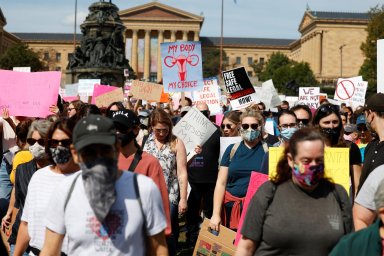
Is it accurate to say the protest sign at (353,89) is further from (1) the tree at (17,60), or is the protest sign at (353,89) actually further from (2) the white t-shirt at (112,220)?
(1) the tree at (17,60)

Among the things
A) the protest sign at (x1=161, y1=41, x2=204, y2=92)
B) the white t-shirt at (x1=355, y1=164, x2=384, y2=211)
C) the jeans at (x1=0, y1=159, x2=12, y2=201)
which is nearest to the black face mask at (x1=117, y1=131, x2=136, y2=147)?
the white t-shirt at (x1=355, y1=164, x2=384, y2=211)

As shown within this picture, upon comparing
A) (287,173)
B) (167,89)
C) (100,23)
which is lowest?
(287,173)

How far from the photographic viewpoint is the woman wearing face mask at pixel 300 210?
144 inches

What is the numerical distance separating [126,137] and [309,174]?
1766 millimetres

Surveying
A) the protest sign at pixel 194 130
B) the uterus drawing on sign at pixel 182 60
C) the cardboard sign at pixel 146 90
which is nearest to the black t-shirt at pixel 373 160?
the protest sign at pixel 194 130

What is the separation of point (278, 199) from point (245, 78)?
8.92 metres

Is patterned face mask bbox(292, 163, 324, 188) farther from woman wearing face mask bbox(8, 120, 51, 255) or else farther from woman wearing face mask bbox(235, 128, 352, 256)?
woman wearing face mask bbox(8, 120, 51, 255)

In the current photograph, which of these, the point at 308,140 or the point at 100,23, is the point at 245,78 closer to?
the point at 308,140

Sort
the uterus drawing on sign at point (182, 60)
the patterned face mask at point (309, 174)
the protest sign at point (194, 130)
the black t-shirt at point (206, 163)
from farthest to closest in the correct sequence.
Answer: the uterus drawing on sign at point (182, 60)
the black t-shirt at point (206, 163)
the protest sign at point (194, 130)
the patterned face mask at point (309, 174)

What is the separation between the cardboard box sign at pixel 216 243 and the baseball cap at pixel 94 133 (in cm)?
292

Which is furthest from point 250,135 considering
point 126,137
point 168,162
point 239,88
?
point 239,88

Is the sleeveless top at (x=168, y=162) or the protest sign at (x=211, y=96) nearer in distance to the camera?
the sleeveless top at (x=168, y=162)

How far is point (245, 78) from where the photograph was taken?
41.2 feet

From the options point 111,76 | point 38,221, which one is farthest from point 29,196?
point 111,76
